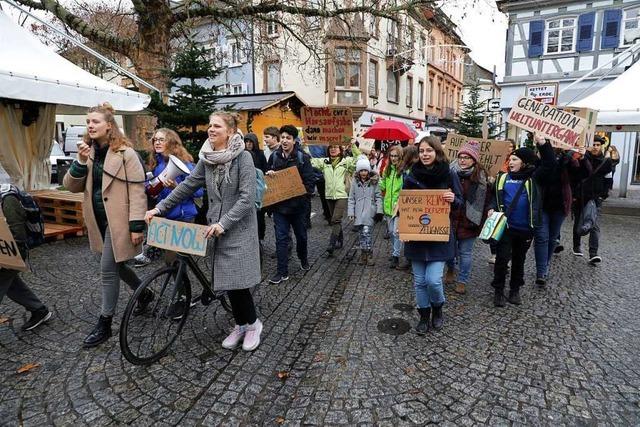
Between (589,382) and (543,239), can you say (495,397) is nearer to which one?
(589,382)

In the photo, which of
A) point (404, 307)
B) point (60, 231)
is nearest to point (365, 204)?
point (404, 307)

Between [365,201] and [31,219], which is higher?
[31,219]

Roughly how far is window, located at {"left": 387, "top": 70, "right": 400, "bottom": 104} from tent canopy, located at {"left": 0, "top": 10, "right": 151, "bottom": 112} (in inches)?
1021

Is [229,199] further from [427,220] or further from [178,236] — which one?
[427,220]

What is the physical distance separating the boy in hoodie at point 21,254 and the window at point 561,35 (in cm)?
2242

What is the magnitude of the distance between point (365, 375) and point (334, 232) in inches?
152

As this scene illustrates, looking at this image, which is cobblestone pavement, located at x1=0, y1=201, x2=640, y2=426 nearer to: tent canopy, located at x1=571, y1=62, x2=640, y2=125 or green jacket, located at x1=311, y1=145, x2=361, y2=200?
green jacket, located at x1=311, y1=145, x2=361, y2=200

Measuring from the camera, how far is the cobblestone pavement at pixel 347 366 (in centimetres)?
289

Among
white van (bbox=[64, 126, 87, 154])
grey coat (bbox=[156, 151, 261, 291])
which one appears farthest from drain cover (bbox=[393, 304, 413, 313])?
white van (bbox=[64, 126, 87, 154])

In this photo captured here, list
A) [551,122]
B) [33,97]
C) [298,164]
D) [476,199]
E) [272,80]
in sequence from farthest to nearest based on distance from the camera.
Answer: [272,80] < [33,97] < [298,164] < [476,199] < [551,122]

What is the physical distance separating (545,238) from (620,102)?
7067 mm

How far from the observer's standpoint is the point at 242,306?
11.9 ft

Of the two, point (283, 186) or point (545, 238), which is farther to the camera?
point (283, 186)

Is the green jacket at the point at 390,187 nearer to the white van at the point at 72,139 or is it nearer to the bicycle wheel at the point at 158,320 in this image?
the bicycle wheel at the point at 158,320
